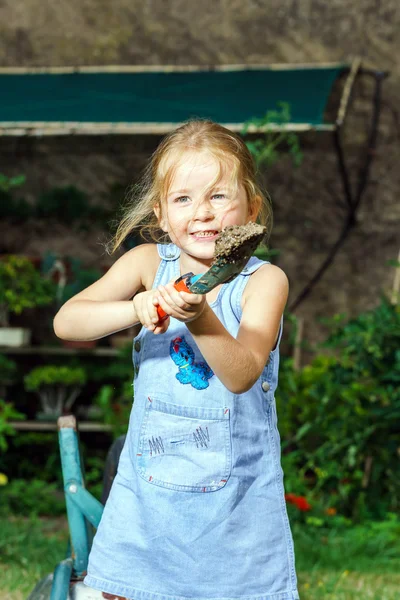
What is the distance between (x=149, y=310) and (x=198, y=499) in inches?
16.1

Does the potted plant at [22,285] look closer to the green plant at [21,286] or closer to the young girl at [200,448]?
the green plant at [21,286]

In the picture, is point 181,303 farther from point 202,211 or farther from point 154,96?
point 154,96

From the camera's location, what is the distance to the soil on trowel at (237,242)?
1094mm

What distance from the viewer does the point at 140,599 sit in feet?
4.84

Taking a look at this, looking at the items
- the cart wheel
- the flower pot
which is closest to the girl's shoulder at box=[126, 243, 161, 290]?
the cart wheel

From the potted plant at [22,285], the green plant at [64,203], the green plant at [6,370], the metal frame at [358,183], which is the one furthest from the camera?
the green plant at [64,203]

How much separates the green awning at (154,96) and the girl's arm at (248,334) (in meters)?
3.40

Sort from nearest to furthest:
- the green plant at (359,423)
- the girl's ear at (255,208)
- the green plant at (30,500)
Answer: the girl's ear at (255,208)
the green plant at (359,423)
the green plant at (30,500)

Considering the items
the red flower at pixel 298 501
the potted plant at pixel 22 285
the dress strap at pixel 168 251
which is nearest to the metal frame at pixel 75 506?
the dress strap at pixel 168 251

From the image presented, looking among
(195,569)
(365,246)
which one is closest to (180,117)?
(365,246)

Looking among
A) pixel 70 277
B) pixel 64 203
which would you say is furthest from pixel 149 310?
pixel 64 203

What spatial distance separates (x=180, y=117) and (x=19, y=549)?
263cm

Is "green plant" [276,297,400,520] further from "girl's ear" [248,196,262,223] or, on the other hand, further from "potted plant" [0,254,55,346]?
"girl's ear" [248,196,262,223]

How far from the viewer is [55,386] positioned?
569cm
